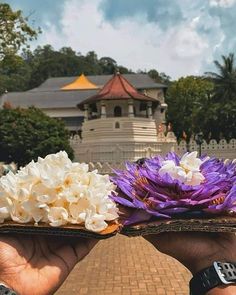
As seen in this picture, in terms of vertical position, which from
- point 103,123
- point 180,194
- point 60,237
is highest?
point 103,123

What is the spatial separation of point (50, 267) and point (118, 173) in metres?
0.38

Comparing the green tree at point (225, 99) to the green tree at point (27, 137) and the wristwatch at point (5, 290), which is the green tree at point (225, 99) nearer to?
the green tree at point (27, 137)

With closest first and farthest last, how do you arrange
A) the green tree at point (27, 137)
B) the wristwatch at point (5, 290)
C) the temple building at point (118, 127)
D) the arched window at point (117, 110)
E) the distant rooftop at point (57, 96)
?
the wristwatch at point (5, 290), the green tree at point (27, 137), the temple building at point (118, 127), the arched window at point (117, 110), the distant rooftop at point (57, 96)

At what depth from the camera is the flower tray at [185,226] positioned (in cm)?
142

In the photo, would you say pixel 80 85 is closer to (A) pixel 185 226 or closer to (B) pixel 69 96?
(B) pixel 69 96

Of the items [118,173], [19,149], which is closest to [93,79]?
[19,149]

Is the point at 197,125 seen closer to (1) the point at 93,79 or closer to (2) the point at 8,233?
(1) the point at 93,79

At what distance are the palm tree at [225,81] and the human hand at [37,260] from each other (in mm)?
43026

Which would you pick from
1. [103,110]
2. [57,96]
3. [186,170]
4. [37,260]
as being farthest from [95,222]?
[57,96]

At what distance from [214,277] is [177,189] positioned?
0.28m

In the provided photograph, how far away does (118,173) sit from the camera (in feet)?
5.41

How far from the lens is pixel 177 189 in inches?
58.2

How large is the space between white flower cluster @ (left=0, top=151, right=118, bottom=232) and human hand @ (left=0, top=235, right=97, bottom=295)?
9 centimetres

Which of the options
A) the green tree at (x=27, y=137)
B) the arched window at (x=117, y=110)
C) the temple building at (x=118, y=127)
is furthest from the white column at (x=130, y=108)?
the green tree at (x=27, y=137)
